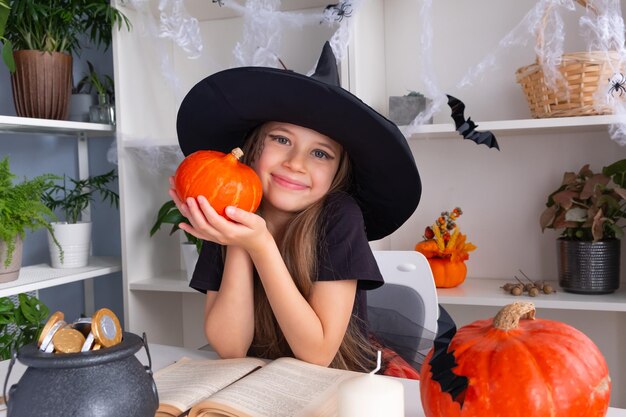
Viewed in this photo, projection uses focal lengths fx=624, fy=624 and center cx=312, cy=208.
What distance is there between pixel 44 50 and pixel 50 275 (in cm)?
68

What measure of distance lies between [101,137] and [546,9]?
1572 millimetres

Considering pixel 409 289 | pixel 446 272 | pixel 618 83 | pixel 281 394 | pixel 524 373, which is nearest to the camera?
pixel 524 373

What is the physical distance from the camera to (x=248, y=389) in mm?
760

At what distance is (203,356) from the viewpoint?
1.06m

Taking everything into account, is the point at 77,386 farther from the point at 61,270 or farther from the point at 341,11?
the point at 61,270

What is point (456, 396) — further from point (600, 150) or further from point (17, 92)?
point (17, 92)

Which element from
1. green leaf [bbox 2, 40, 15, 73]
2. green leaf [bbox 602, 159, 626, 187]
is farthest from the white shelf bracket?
green leaf [bbox 602, 159, 626, 187]

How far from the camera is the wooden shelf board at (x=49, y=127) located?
5.65ft

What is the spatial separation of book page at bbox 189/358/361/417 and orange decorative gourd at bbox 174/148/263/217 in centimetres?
25

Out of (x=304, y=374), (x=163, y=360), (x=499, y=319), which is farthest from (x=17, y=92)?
(x=499, y=319)

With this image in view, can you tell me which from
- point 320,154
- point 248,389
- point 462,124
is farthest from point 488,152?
point 248,389

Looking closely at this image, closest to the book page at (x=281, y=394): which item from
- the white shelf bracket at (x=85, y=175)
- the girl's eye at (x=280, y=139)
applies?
the girl's eye at (x=280, y=139)

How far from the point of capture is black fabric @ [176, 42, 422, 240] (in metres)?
1.01

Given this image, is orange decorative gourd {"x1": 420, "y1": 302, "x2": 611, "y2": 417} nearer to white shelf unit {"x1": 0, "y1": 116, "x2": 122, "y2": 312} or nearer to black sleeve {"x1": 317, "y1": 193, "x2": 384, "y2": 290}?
black sleeve {"x1": 317, "y1": 193, "x2": 384, "y2": 290}
